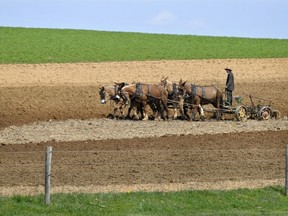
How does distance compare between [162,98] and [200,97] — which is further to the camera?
[162,98]

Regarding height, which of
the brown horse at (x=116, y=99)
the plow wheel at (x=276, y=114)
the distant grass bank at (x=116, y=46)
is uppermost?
the distant grass bank at (x=116, y=46)

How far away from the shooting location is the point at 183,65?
53.9 metres

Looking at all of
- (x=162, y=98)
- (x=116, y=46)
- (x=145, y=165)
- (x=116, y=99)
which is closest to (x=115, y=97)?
(x=116, y=99)

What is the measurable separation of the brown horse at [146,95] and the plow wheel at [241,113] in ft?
8.38

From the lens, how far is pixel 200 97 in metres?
35.2

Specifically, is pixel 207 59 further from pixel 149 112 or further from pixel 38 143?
pixel 38 143

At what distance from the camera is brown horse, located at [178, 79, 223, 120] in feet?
115

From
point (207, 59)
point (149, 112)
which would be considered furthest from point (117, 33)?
point (149, 112)

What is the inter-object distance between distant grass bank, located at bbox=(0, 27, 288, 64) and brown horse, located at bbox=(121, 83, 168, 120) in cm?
1945

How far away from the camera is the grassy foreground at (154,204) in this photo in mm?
17706

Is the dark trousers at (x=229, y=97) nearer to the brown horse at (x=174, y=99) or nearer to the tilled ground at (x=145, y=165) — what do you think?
the brown horse at (x=174, y=99)

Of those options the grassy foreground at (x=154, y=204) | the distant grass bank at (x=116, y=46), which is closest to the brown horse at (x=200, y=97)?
the grassy foreground at (x=154, y=204)

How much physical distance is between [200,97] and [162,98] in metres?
1.36

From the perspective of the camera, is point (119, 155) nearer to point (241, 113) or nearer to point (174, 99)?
point (241, 113)
